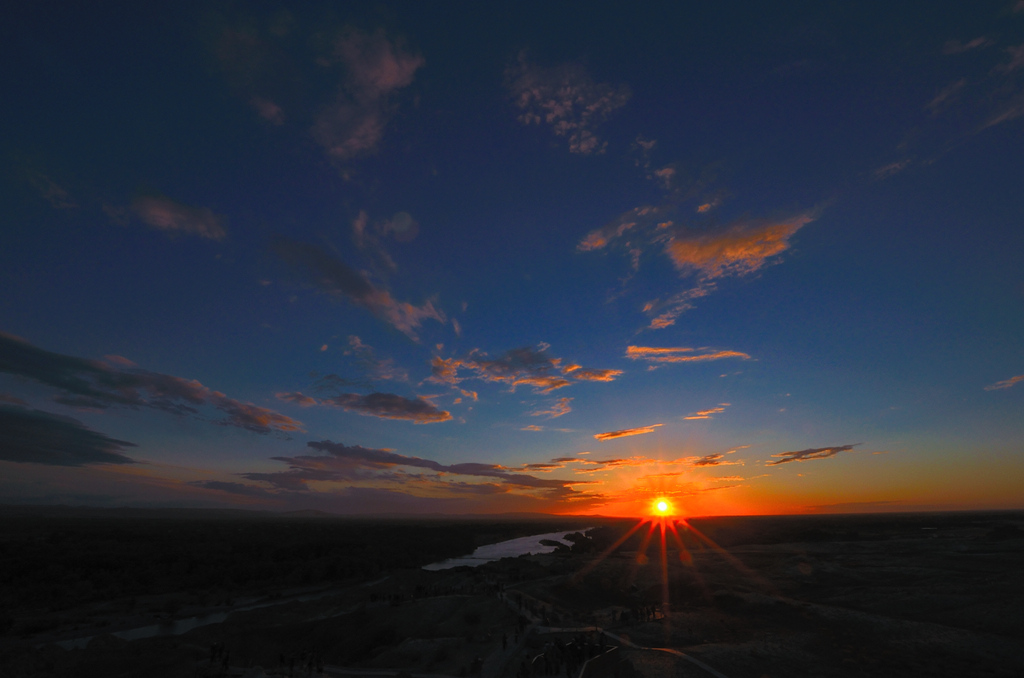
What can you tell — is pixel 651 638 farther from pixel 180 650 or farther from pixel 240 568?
pixel 240 568

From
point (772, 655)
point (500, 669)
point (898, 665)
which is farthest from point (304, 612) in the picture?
point (898, 665)

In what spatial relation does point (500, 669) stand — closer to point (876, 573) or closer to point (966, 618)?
point (966, 618)

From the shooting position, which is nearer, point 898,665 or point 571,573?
point 898,665

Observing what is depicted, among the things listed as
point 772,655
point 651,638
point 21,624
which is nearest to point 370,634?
point 651,638

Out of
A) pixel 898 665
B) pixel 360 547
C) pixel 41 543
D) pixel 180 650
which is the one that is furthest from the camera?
pixel 360 547

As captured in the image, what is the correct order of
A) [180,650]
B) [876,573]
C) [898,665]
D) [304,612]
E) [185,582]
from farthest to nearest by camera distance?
1. [185,582]
2. [876,573]
3. [304,612]
4. [180,650]
5. [898,665]

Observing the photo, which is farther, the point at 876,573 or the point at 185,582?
the point at 185,582
